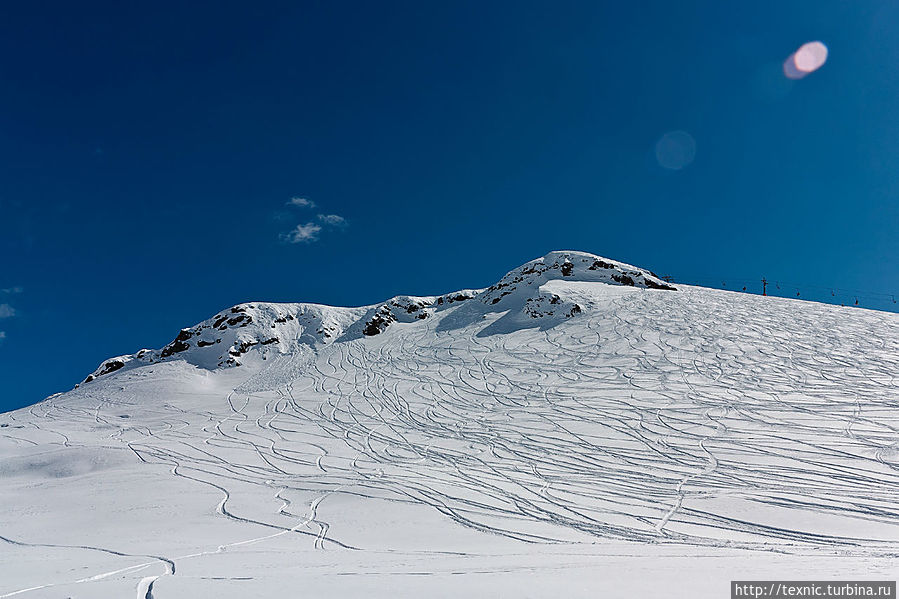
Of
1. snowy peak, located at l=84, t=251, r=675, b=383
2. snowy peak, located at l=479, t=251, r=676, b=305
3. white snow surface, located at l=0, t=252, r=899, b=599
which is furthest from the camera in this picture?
snowy peak, located at l=479, t=251, r=676, b=305

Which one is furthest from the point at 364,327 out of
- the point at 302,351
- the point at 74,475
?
the point at 74,475

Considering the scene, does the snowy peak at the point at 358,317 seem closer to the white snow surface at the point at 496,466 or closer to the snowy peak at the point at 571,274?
the snowy peak at the point at 571,274

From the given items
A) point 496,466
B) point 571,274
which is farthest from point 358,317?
point 496,466

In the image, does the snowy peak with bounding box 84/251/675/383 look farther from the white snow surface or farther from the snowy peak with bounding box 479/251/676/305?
the white snow surface

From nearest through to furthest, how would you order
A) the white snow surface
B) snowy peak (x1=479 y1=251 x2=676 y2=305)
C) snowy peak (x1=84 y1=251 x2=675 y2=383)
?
the white snow surface, snowy peak (x1=84 y1=251 x2=675 y2=383), snowy peak (x1=479 y1=251 x2=676 y2=305)

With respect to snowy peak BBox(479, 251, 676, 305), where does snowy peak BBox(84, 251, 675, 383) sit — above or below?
below

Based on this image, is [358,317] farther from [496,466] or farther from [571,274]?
[496,466]

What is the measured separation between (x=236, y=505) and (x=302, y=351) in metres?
25.9

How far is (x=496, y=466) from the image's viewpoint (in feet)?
41.8

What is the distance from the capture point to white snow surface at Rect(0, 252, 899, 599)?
5.61 meters

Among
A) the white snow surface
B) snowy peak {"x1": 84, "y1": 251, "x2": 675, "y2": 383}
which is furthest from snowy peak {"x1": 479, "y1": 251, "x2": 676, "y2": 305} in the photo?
the white snow surface

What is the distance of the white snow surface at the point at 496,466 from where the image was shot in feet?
18.4

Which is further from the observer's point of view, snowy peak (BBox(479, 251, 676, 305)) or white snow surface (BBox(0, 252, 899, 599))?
snowy peak (BBox(479, 251, 676, 305))

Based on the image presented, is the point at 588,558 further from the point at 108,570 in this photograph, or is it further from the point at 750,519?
the point at 108,570
